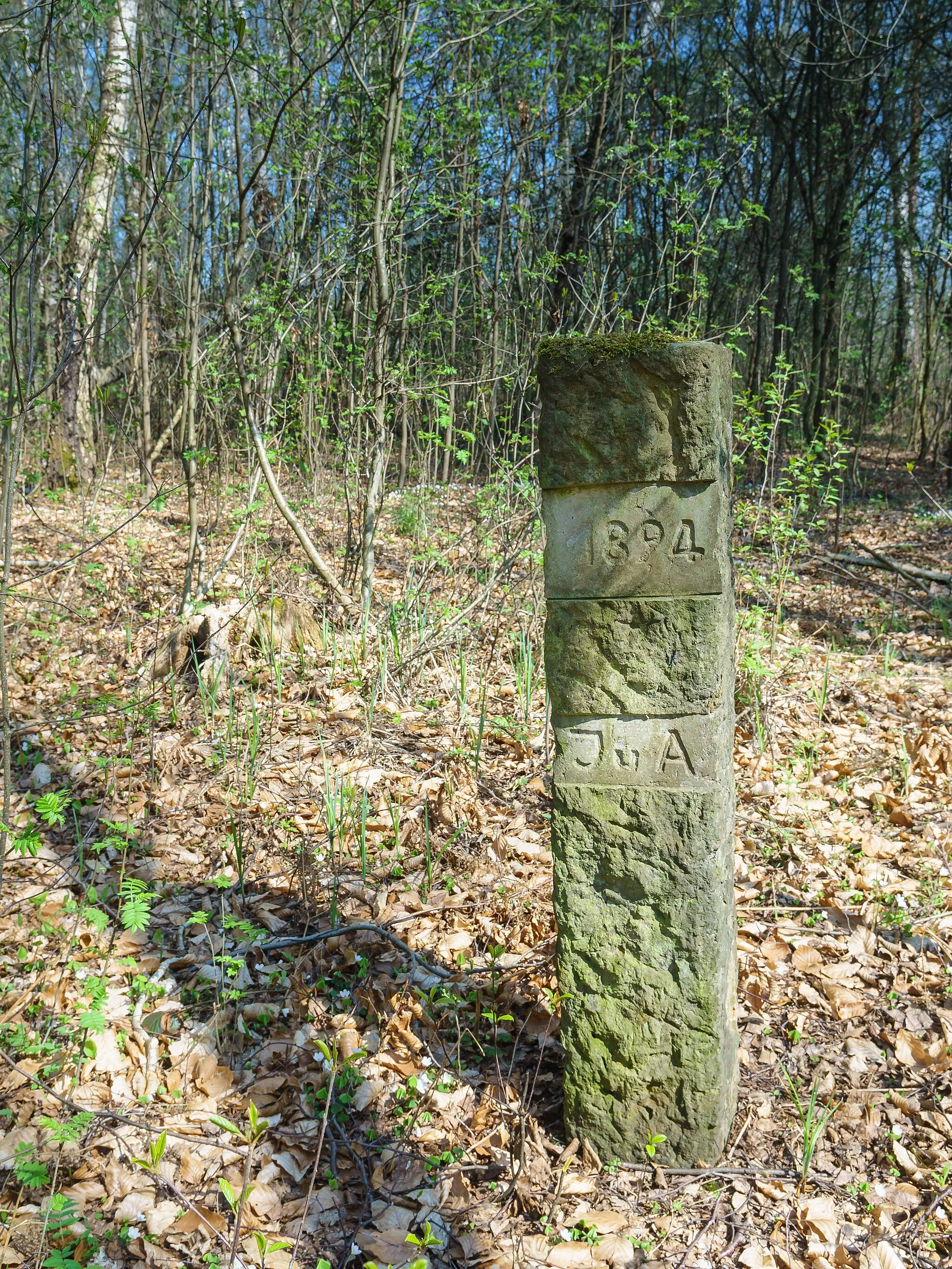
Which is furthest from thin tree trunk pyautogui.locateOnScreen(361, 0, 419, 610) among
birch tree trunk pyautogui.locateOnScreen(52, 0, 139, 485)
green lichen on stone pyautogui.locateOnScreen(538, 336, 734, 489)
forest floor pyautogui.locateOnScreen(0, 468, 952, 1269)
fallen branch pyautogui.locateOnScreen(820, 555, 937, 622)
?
fallen branch pyautogui.locateOnScreen(820, 555, 937, 622)

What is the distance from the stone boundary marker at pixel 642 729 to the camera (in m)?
2.02

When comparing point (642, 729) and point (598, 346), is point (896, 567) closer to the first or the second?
point (642, 729)

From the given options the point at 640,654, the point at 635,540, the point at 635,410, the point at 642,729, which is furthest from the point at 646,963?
the point at 635,410

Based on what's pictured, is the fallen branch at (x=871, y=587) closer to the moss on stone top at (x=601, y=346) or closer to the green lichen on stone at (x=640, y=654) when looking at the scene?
the green lichen on stone at (x=640, y=654)

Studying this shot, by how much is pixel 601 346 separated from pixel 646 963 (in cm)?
157

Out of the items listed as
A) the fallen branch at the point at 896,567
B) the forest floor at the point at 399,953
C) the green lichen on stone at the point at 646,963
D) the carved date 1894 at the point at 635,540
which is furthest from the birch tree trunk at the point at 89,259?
the fallen branch at the point at 896,567

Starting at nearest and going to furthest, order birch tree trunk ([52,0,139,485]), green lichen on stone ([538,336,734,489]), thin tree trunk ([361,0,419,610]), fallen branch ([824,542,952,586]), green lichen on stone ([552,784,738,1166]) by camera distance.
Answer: green lichen on stone ([538,336,734,489]), green lichen on stone ([552,784,738,1166]), thin tree trunk ([361,0,419,610]), birch tree trunk ([52,0,139,485]), fallen branch ([824,542,952,586])

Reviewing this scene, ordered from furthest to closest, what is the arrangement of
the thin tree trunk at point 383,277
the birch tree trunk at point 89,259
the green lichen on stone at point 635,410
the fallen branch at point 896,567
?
the fallen branch at point 896,567 → the birch tree trunk at point 89,259 → the thin tree trunk at point 383,277 → the green lichen on stone at point 635,410

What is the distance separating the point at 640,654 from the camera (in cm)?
210

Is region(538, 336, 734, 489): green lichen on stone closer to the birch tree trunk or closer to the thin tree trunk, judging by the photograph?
the thin tree trunk

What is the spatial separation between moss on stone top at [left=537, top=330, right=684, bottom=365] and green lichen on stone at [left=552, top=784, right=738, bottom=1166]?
1074mm

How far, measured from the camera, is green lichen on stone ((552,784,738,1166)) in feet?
7.02

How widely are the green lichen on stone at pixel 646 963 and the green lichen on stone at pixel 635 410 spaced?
0.81 meters

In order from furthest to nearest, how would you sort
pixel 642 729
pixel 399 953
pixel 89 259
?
pixel 89 259, pixel 399 953, pixel 642 729
